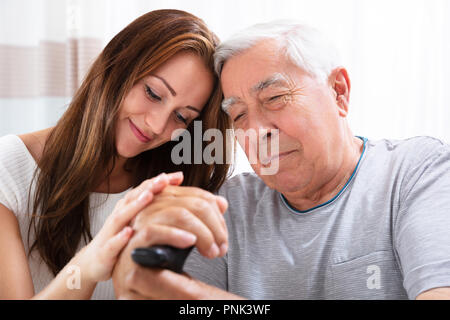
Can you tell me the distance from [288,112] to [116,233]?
535mm

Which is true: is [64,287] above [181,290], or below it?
below

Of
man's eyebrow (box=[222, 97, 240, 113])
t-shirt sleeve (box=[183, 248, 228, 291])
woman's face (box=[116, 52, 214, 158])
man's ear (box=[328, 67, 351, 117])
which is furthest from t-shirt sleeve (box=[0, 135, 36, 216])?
man's ear (box=[328, 67, 351, 117])

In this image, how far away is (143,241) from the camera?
76 cm

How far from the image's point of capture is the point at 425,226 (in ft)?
2.96

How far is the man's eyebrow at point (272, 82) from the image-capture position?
1.11 m

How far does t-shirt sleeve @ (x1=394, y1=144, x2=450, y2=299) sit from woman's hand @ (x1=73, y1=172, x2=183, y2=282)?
21.3 inches

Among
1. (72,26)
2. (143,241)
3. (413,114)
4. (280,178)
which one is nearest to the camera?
(143,241)

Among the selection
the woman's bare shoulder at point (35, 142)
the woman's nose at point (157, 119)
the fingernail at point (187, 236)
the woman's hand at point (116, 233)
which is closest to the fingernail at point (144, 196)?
the woman's hand at point (116, 233)

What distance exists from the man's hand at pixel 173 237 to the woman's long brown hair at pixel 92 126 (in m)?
0.51

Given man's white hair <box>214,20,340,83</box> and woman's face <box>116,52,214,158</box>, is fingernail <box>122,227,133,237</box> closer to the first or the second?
woman's face <box>116,52,214,158</box>

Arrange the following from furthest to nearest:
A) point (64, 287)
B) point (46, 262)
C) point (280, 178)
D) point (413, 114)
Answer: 1. point (413, 114)
2. point (46, 262)
3. point (280, 178)
4. point (64, 287)
